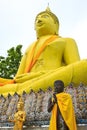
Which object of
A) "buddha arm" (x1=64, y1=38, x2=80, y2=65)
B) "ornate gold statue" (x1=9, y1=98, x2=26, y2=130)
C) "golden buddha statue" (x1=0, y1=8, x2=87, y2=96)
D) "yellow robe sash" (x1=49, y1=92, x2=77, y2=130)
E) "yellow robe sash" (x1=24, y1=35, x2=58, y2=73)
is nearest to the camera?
"yellow robe sash" (x1=49, y1=92, x2=77, y2=130)

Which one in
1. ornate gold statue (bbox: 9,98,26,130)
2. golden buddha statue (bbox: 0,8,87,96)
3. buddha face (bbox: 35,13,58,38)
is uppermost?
buddha face (bbox: 35,13,58,38)

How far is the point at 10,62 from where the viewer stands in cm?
→ 1435

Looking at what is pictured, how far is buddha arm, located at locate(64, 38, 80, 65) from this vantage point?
7.93 meters

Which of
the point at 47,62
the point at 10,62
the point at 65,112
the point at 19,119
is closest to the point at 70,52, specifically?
the point at 47,62

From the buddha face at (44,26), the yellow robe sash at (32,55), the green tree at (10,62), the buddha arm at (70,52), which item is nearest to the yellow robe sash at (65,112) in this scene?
the buddha arm at (70,52)

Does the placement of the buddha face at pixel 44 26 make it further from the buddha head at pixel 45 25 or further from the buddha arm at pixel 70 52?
the buddha arm at pixel 70 52

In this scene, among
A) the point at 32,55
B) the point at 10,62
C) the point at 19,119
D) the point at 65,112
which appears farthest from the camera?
the point at 10,62

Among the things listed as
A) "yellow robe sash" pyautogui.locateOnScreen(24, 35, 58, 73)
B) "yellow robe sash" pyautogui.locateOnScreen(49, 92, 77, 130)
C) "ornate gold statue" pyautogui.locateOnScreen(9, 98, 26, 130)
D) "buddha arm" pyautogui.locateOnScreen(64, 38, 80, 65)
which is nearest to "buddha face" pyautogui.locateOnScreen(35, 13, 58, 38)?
"yellow robe sash" pyautogui.locateOnScreen(24, 35, 58, 73)

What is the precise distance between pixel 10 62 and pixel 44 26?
5.78 metres

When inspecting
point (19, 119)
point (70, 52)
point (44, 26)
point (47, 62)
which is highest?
point (44, 26)

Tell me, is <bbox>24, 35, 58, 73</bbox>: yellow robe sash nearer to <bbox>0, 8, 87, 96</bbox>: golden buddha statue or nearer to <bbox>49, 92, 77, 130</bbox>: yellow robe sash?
<bbox>0, 8, 87, 96</bbox>: golden buddha statue

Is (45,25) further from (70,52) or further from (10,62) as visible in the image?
(10,62)

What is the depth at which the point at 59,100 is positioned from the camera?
444cm

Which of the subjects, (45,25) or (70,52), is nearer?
(70,52)
